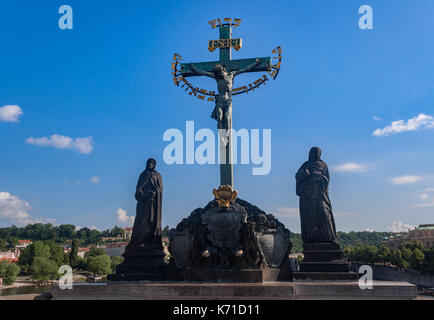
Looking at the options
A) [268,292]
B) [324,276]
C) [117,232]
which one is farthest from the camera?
[117,232]

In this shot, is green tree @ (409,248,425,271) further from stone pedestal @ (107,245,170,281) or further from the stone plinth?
stone pedestal @ (107,245,170,281)

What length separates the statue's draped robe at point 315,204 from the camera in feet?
37.1

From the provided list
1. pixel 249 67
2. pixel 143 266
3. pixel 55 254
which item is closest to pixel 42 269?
pixel 55 254

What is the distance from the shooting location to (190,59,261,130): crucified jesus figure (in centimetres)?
1402

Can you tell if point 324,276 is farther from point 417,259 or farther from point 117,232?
point 117,232

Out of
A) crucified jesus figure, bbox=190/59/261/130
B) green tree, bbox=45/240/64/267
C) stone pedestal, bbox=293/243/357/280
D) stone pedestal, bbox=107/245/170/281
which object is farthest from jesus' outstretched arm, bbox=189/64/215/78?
green tree, bbox=45/240/64/267

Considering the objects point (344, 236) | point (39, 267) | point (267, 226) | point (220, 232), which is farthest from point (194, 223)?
point (344, 236)

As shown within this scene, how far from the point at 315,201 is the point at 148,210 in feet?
17.6

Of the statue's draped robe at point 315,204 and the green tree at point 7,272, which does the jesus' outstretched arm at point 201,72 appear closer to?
the statue's draped robe at point 315,204

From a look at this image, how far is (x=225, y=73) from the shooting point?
14469mm

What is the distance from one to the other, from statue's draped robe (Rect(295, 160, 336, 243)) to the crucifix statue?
2.84m

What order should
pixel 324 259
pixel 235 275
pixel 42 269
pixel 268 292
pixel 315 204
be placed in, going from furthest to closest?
pixel 42 269, pixel 315 204, pixel 324 259, pixel 235 275, pixel 268 292
